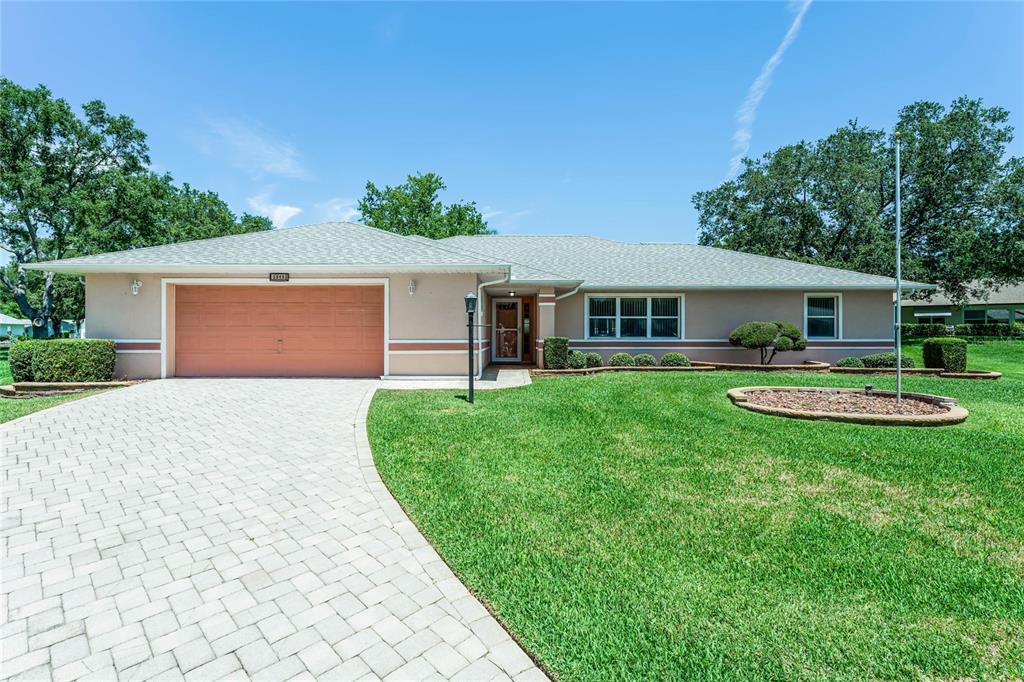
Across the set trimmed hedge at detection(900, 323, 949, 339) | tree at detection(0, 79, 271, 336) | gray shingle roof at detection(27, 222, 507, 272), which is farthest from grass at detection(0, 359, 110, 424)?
trimmed hedge at detection(900, 323, 949, 339)

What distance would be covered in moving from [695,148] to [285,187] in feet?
63.2

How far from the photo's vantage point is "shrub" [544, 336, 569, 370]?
1277 cm

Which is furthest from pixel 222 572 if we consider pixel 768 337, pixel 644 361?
pixel 768 337

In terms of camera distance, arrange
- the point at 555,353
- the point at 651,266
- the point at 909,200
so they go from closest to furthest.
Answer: the point at 555,353 < the point at 651,266 < the point at 909,200

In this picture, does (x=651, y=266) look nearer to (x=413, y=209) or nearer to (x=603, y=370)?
(x=603, y=370)

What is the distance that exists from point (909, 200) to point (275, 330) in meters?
35.9

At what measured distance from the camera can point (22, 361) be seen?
984cm

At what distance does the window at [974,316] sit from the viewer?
3406cm

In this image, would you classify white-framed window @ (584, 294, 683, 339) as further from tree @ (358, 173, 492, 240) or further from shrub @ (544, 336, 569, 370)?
tree @ (358, 173, 492, 240)

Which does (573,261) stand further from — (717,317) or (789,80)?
(789,80)

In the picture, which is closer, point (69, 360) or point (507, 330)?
point (69, 360)

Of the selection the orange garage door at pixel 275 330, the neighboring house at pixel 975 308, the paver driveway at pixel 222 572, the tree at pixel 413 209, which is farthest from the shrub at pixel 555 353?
the neighboring house at pixel 975 308

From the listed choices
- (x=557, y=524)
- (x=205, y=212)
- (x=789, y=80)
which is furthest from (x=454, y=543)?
(x=205, y=212)

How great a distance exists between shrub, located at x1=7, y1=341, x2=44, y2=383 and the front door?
11798mm
